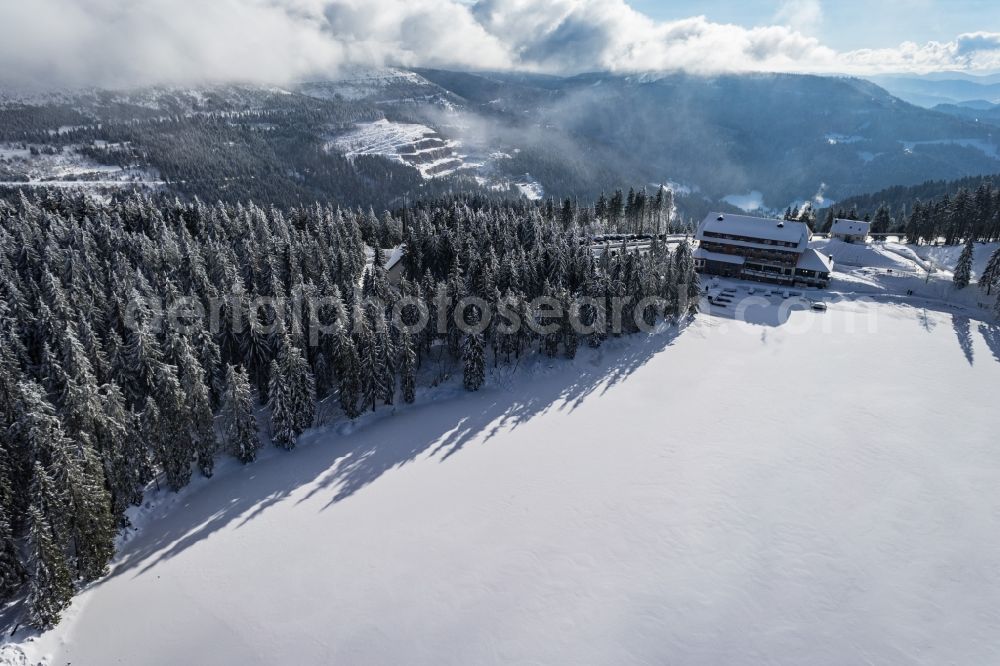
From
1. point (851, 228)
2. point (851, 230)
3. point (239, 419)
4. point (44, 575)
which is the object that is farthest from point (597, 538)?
point (851, 228)

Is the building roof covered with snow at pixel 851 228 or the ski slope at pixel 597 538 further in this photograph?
the building roof covered with snow at pixel 851 228

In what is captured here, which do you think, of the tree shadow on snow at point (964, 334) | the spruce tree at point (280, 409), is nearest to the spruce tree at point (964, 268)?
the tree shadow on snow at point (964, 334)

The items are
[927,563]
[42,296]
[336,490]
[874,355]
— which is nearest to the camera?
[927,563]

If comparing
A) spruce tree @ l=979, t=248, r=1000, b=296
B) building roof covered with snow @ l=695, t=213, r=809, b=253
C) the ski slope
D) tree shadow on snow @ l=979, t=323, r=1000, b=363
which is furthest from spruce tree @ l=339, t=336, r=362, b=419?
spruce tree @ l=979, t=248, r=1000, b=296

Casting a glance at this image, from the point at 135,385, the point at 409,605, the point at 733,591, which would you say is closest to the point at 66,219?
the point at 135,385

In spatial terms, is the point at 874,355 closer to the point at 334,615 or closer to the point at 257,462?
the point at 334,615

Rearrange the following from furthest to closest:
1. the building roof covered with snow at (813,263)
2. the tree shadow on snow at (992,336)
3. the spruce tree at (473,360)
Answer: the building roof covered with snow at (813,263) → the tree shadow on snow at (992,336) → the spruce tree at (473,360)

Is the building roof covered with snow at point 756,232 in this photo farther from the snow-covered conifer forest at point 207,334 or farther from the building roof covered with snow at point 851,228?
the building roof covered with snow at point 851,228

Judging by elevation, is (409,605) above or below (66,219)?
below
